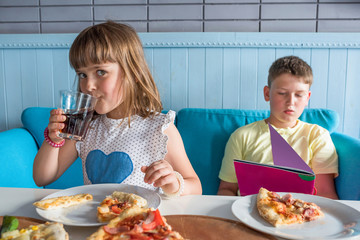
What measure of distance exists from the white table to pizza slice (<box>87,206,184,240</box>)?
0.11 m

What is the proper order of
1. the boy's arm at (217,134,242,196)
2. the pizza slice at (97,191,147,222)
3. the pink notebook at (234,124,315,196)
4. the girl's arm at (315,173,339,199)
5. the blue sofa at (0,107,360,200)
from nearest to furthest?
1. the pizza slice at (97,191,147,222)
2. the pink notebook at (234,124,315,196)
3. the girl's arm at (315,173,339,199)
4. the boy's arm at (217,134,242,196)
5. the blue sofa at (0,107,360,200)

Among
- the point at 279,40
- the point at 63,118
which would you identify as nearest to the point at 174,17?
the point at 279,40

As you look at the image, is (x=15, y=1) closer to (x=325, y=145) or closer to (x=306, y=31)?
(x=306, y=31)

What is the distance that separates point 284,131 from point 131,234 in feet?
4.05

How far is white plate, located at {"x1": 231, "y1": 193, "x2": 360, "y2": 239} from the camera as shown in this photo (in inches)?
23.1

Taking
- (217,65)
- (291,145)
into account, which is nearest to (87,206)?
(291,145)

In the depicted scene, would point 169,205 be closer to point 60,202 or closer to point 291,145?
point 60,202

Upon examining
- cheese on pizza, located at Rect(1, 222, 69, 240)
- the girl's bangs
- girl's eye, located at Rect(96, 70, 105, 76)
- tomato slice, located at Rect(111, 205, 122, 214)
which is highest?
the girl's bangs

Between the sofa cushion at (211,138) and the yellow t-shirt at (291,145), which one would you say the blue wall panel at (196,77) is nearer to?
the sofa cushion at (211,138)

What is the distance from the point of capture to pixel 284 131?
5.10ft

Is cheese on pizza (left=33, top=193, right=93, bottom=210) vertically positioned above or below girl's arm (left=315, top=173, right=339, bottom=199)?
above

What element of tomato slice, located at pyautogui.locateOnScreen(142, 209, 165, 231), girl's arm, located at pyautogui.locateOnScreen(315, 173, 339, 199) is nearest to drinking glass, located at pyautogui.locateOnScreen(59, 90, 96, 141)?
tomato slice, located at pyautogui.locateOnScreen(142, 209, 165, 231)

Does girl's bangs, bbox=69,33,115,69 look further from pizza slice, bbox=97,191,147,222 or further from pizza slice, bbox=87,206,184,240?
pizza slice, bbox=87,206,184,240

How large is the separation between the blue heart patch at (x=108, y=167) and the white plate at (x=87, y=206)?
34cm
